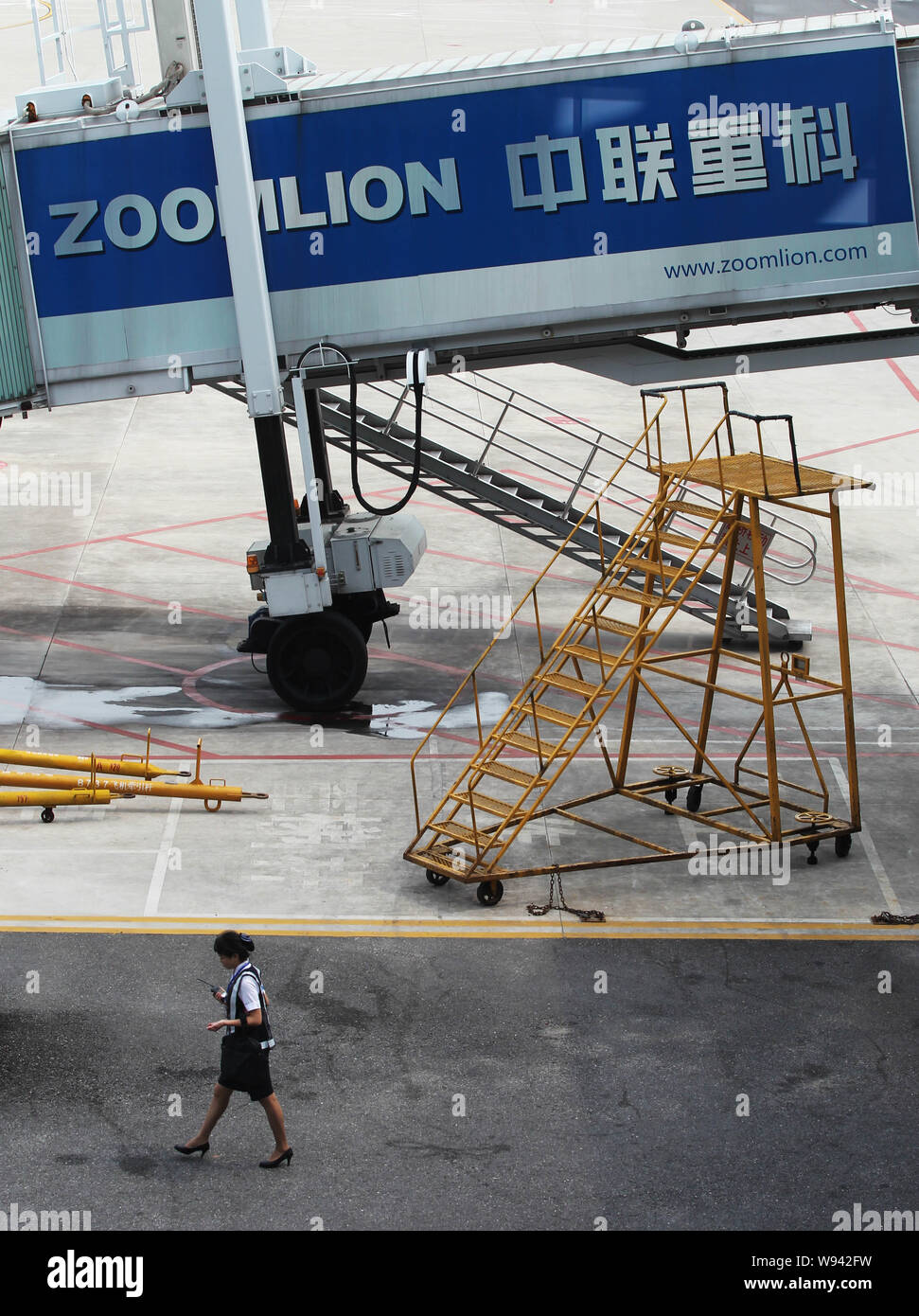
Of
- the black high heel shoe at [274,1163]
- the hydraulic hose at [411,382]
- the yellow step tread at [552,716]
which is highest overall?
the hydraulic hose at [411,382]

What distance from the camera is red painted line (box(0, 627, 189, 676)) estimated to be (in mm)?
23016

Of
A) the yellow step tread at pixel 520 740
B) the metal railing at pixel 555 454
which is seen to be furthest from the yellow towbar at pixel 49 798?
the metal railing at pixel 555 454

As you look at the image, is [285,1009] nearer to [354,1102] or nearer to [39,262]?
[354,1102]

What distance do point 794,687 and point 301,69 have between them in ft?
34.3

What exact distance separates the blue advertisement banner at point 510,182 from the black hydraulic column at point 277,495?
69.8 inches

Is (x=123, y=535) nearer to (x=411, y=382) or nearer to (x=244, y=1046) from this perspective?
(x=411, y=382)

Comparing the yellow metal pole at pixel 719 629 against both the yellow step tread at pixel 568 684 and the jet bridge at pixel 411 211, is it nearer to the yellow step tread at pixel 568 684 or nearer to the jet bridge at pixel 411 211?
the yellow step tread at pixel 568 684

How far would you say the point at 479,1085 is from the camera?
1297 cm

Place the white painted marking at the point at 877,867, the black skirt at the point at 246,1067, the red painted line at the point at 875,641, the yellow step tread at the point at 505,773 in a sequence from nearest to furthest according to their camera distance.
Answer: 1. the black skirt at the point at 246,1067
2. the white painted marking at the point at 877,867
3. the yellow step tread at the point at 505,773
4. the red painted line at the point at 875,641

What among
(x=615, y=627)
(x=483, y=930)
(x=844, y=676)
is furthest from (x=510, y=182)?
(x=483, y=930)

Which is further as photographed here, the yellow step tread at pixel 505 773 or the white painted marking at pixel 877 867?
the yellow step tread at pixel 505 773

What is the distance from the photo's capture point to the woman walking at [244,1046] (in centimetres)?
1176

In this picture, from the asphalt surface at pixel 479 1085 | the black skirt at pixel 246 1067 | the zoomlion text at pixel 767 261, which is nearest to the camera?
the asphalt surface at pixel 479 1085

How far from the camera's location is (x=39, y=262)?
808 inches
